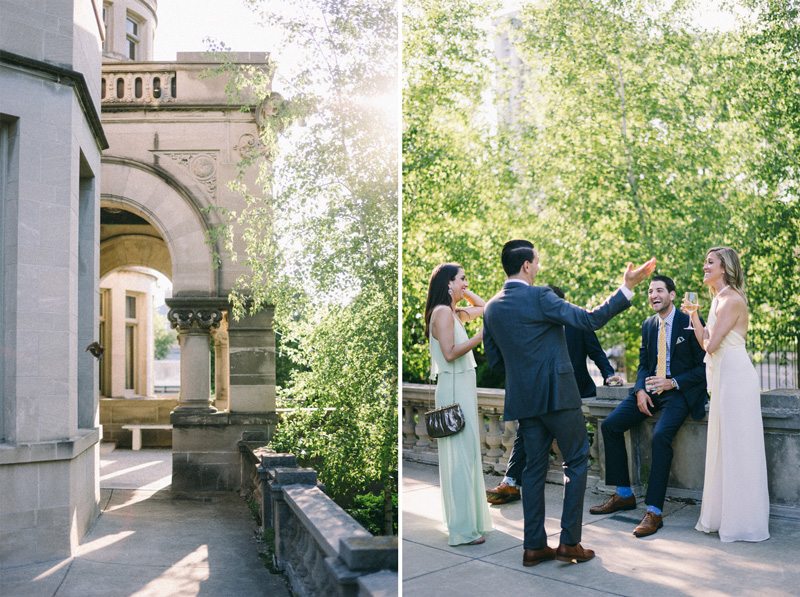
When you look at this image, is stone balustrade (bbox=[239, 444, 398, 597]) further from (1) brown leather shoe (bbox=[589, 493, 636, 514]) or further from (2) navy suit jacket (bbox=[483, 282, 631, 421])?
(1) brown leather shoe (bbox=[589, 493, 636, 514])

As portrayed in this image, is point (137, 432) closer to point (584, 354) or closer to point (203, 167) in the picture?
point (203, 167)

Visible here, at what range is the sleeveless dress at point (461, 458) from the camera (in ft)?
13.7

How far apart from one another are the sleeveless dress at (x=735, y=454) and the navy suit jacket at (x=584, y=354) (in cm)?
87

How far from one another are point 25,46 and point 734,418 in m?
4.18

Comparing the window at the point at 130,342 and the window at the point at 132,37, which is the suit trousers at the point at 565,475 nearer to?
the window at the point at 132,37

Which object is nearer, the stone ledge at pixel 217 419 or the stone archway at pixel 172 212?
the stone archway at pixel 172 212

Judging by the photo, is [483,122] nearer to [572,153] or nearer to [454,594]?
[572,153]

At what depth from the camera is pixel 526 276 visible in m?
3.89

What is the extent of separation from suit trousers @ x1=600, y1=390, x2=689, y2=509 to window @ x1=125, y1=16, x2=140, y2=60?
456cm

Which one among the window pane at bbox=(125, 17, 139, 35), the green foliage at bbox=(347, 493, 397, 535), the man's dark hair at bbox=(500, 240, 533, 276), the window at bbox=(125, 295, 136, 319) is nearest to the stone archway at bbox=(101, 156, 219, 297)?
the window pane at bbox=(125, 17, 139, 35)

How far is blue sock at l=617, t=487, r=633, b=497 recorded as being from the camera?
189 inches

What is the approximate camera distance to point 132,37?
641 cm

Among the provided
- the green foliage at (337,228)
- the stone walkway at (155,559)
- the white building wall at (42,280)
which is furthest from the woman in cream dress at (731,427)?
the white building wall at (42,280)

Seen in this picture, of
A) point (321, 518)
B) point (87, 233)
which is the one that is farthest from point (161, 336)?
point (321, 518)
